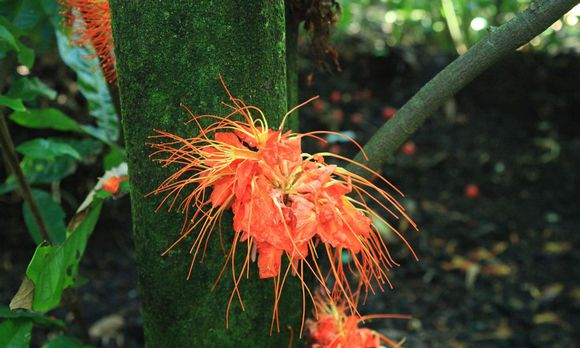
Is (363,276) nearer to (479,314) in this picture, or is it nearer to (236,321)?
(236,321)

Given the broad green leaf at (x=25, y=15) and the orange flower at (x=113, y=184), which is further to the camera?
the broad green leaf at (x=25, y=15)

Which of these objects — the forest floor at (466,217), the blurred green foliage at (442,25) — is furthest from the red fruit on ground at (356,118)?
the blurred green foliage at (442,25)

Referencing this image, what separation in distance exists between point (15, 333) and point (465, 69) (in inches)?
39.8

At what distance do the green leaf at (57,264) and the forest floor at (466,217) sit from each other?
398 millimetres

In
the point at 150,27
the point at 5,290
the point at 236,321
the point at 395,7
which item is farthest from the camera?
the point at 395,7

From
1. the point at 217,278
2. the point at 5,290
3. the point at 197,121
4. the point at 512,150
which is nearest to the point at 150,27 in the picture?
the point at 197,121

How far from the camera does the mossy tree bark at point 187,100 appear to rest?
95 centimetres

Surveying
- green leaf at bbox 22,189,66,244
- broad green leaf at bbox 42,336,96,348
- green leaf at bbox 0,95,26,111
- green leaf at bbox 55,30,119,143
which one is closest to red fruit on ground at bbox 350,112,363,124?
green leaf at bbox 55,30,119,143

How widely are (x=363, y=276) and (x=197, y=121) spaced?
1.22ft

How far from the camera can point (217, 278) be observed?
1039mm

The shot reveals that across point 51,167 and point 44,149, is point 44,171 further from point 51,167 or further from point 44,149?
point 44,149

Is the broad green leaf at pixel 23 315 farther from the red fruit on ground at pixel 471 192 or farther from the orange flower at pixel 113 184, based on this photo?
the red fruit on ground at pixel 471 192

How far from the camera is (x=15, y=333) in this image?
1.28 meters

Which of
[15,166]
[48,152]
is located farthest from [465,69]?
[15,166]
